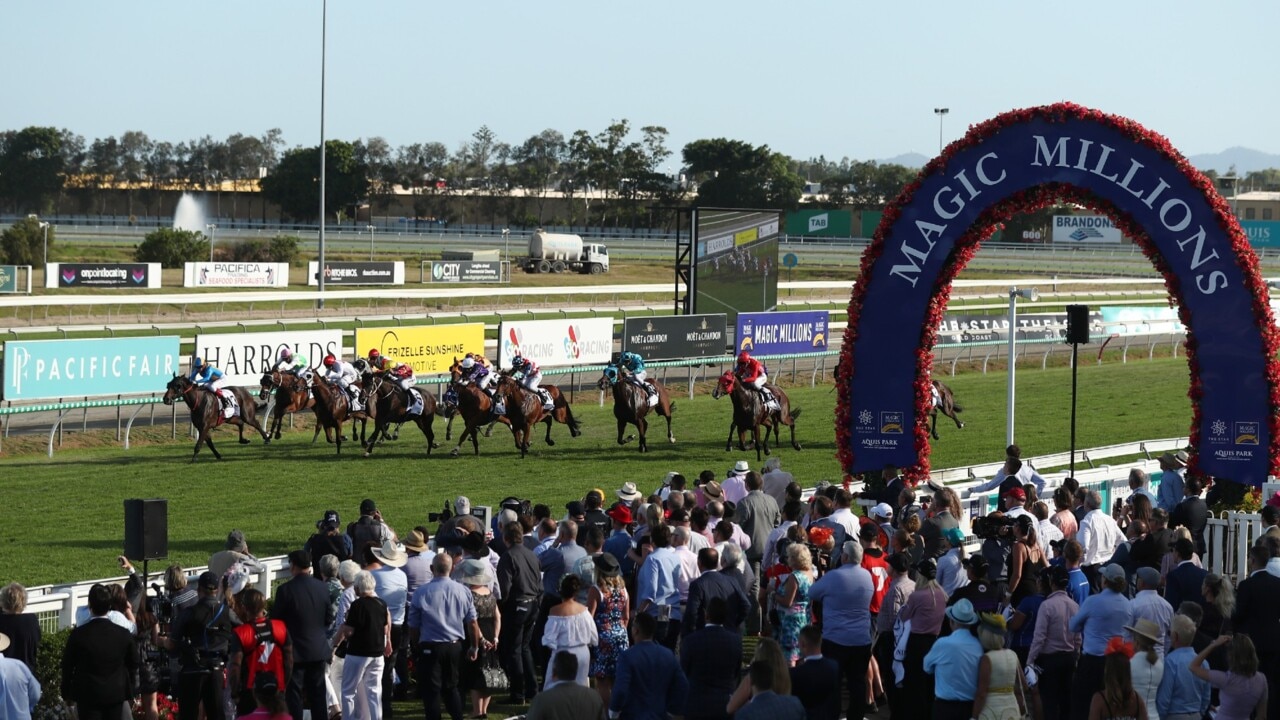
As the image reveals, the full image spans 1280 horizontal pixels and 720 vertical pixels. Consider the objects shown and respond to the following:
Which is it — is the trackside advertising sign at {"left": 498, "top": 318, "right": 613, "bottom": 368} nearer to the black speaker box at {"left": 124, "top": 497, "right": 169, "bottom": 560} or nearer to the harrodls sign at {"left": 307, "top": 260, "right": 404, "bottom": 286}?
the black speaker box at {"left": 124, "top": 497, "right": 169, "bottom": 560}

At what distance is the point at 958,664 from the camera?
7129 mm

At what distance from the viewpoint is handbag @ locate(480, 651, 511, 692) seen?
31.4 ft

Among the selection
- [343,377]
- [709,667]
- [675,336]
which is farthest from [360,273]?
[709,667]

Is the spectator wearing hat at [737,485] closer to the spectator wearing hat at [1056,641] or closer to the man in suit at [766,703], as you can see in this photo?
the spectator wearing hat at [1056,641]

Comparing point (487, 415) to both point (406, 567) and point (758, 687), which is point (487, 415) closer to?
point (406, 567)

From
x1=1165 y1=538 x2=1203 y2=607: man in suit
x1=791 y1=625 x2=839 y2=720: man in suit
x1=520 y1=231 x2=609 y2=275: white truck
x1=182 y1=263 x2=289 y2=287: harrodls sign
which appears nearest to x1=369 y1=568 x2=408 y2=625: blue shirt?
x1=791 y1=625 x2=839 y2=720: man in suit

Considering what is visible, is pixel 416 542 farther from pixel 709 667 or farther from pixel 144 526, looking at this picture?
pixel 709 667

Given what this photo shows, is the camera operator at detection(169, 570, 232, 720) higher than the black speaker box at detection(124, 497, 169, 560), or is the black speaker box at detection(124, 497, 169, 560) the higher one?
the black speaker box at detection(124, 497, 169, 560)

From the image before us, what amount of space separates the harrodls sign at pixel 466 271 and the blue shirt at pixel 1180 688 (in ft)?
153

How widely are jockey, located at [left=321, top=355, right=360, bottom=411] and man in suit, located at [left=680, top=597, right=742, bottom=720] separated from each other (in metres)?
14.8

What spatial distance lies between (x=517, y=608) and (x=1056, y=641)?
3162 millimetres

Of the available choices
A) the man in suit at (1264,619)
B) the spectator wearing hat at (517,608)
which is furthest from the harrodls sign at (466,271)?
the man in suit at (1264,619)

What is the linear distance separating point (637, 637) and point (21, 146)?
103 m

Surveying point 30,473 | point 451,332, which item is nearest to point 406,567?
point 30,473
